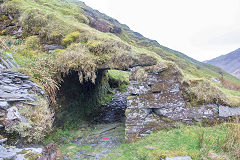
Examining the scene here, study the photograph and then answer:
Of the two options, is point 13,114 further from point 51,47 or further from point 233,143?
point 233,143

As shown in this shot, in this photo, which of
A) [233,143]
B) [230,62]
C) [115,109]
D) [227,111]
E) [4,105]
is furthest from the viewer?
[230,62]

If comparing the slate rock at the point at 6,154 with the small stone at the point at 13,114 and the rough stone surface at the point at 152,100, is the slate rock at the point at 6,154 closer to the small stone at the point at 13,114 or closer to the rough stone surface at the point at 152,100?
the small stone at the point at 13,114

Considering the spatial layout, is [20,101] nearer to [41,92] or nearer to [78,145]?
[41,92]

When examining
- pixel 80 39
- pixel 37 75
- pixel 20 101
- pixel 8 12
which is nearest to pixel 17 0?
pixel 8 12

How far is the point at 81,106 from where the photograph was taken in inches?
402

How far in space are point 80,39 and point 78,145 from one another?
5.65m

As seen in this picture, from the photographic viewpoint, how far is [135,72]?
752cm

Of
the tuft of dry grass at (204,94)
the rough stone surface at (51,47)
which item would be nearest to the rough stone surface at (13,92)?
the rough stone surface at (51,47)

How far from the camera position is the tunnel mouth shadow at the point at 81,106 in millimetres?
8457

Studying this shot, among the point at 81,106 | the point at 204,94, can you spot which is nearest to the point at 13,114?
the point at 81,106

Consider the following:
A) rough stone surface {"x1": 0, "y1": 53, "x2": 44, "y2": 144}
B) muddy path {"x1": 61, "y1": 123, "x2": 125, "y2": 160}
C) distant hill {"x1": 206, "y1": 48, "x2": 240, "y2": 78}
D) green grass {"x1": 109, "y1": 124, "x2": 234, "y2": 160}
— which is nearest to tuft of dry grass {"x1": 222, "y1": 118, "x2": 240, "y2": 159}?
green grass {"x1": 109, "y1": 124, "x2": 234, "y2": 160}

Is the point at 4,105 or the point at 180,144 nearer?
the point at 4,105

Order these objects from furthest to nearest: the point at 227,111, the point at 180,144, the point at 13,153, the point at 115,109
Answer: the point at 115,109 → the point at 227,111 → the point at 180,144 → the point at 13,153

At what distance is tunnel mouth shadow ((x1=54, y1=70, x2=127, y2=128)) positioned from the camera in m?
8.46
